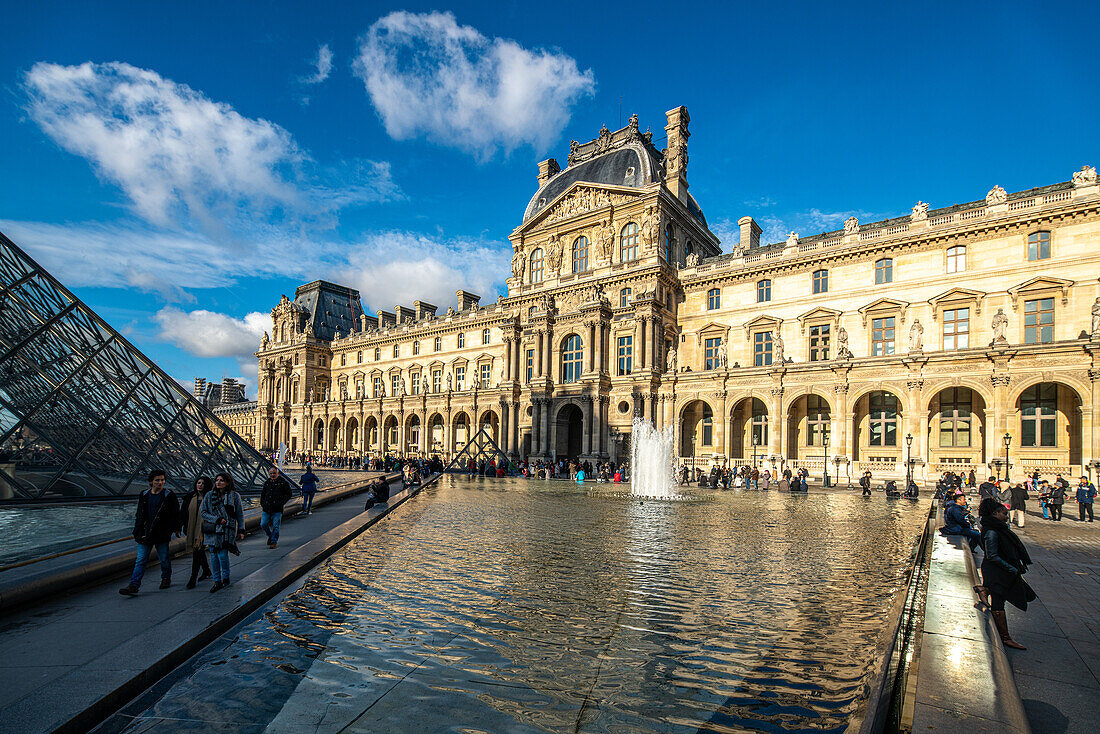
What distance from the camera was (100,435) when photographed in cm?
1480

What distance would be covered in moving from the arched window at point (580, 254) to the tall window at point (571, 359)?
5621 mm

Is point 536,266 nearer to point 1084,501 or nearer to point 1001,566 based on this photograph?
point 1084,501

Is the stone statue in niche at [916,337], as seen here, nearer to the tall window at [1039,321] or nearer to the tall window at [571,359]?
the tall window at [1039,321]

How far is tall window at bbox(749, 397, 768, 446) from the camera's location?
126ft

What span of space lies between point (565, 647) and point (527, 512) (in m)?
11.7

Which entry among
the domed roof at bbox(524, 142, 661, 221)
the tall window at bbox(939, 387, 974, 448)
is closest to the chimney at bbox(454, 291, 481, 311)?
the domed roof at bbox(524, 142, 661, 221)

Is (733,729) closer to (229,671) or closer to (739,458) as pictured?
(229,671)

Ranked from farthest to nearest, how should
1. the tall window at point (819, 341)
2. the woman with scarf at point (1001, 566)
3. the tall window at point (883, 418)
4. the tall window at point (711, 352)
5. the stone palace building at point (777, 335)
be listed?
the tall window at point (711, 352)
the tall window at point (819, 341)
the tall window at point (883, 418)
the stone palace building at point (777, 335)
the woman with scarf at point (1001, 566)

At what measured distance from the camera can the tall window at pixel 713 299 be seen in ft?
140

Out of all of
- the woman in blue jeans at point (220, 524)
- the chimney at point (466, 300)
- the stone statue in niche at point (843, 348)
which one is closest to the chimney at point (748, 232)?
the stone statue in niche at point (843, 348)

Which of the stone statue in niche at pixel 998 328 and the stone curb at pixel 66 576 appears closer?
the stone curb at pixel 66 576

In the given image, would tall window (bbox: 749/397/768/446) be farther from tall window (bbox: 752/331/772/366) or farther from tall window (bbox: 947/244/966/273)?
tall window (bbox: 947/244/966/273)

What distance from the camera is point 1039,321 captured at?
31359 mm

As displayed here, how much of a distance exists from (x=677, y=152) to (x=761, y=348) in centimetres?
1746
